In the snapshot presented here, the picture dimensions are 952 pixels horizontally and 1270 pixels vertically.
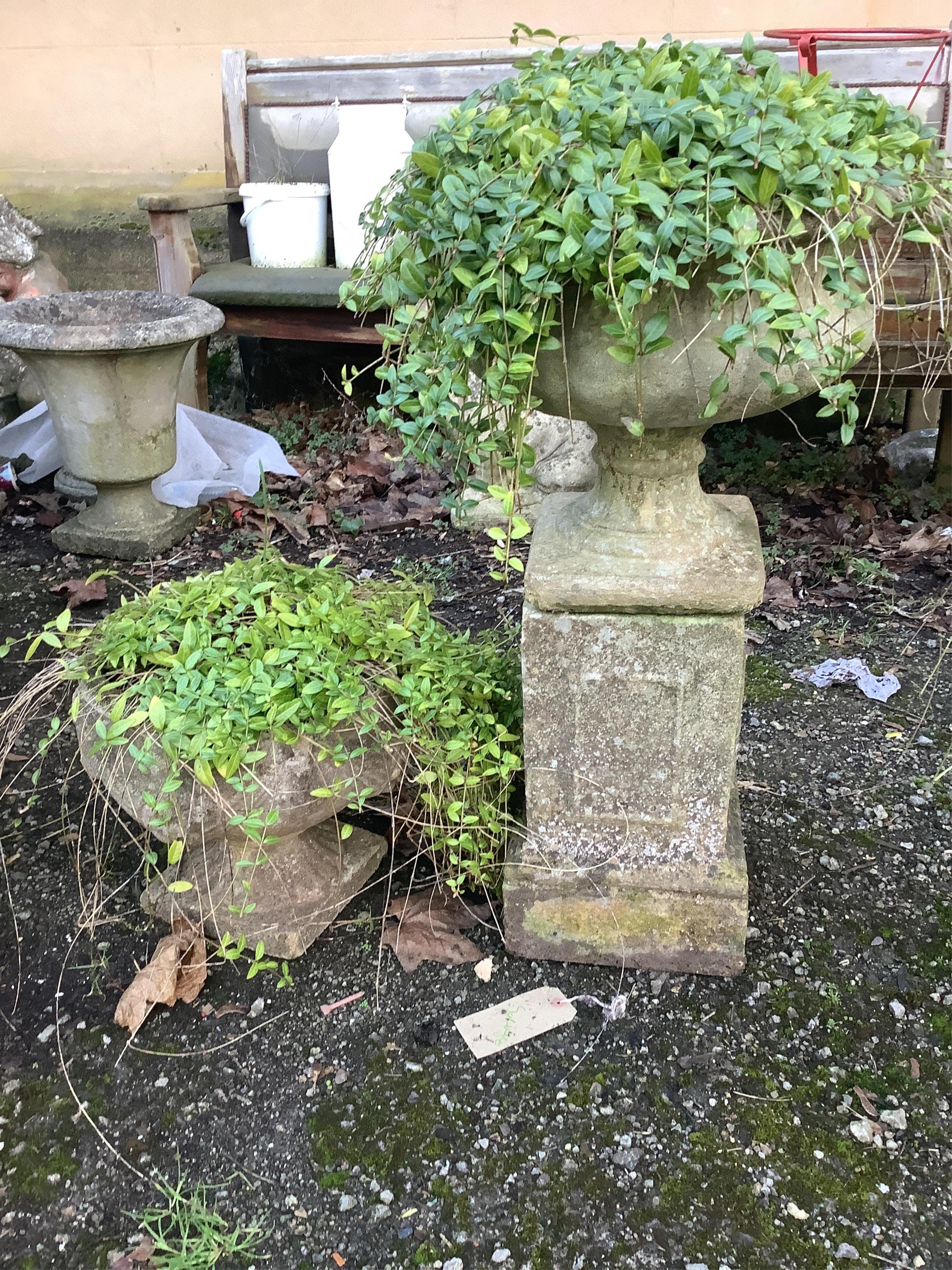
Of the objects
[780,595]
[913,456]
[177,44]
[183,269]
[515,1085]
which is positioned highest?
[177,44]

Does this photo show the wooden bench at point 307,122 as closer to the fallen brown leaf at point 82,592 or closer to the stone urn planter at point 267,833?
the fallen brown leaf at point 82,592

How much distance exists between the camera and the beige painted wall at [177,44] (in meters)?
4.27

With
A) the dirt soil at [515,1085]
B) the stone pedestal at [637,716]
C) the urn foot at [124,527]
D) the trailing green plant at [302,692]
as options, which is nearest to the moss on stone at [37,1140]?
the dirt soil at [515,1085]

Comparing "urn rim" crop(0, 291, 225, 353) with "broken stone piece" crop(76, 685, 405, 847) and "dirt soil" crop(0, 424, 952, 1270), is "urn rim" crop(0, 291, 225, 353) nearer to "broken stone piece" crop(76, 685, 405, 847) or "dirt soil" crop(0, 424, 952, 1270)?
"dirt soil" crop(0, 424, 952, 1270)

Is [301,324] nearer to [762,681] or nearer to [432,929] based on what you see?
[762,681]

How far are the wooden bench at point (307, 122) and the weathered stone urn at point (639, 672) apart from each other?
2.23 meters

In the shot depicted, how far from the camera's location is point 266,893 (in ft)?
6.06

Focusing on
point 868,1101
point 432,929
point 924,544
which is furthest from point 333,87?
point 868,1101

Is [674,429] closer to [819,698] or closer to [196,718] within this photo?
[196,718]

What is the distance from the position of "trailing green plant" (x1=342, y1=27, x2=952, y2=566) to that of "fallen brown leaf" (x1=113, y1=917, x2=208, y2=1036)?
1.01m

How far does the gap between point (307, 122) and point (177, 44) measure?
991 mm

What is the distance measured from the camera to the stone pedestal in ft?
5.24

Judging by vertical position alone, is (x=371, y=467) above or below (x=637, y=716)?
below

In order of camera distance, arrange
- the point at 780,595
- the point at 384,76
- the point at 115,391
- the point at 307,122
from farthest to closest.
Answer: the point at 307,122 → the point at 384,76 → the point at 115,391 → the point at 780,595
